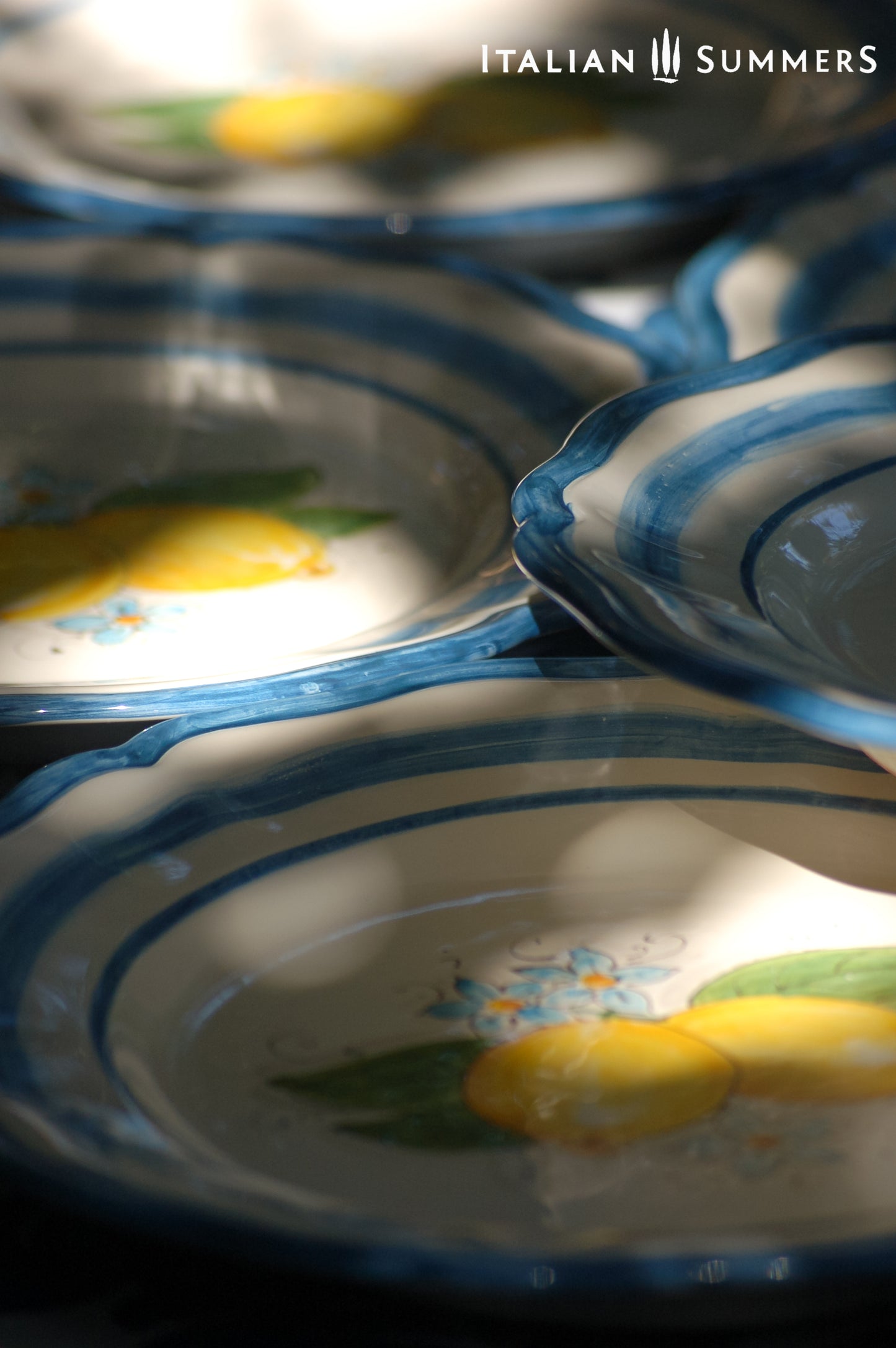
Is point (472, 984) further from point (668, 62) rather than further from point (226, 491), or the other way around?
point (668, 62)

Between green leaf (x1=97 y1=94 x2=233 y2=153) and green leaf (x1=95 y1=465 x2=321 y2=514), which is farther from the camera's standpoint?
green leaf (x1=97 y1=94 x2=233 y2=153)

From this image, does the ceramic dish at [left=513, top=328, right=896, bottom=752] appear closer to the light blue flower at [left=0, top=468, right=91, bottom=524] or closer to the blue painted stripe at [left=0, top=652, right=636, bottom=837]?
the blue painted stripe at [left=0, top=652, right=636, bottom=837]

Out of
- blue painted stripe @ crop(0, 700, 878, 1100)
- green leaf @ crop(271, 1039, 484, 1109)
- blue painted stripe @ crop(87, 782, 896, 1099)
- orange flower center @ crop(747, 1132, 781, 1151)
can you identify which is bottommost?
orange flower center @ crop(747, 1132, 781, 1151)

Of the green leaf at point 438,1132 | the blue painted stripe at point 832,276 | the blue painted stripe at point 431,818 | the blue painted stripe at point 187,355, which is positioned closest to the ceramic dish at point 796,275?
the blue painted stripe at point 832,276

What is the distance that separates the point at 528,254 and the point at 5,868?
44 cm

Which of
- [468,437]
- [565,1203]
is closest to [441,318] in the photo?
[468,437]

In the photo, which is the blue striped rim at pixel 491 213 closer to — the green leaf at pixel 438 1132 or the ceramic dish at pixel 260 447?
the ceramic dish at pixel 260 447

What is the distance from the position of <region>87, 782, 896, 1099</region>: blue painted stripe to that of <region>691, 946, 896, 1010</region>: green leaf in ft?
0.13

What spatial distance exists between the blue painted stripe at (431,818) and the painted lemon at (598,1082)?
0.06m

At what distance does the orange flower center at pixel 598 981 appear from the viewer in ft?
1.00

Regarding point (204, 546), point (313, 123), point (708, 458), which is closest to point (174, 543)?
point (204, 546)

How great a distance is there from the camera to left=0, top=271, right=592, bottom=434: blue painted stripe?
0.55m

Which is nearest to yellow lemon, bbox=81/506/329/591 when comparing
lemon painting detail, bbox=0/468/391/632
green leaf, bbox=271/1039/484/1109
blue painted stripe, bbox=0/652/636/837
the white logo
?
lemon painting detail, bbox=0/468/391/632

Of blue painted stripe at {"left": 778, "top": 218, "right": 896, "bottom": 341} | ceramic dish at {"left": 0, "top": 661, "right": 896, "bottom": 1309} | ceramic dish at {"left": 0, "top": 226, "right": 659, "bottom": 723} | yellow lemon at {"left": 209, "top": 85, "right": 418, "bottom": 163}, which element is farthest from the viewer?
yellow lemon at {"left": 209, "top": 85, "right": 418, "bottom": 163}
